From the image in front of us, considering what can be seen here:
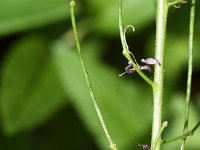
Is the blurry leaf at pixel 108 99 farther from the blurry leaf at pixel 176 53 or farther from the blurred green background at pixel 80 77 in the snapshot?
the blurry leaf at pixel 176 53

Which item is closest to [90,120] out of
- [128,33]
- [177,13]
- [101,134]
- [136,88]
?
[101,134]

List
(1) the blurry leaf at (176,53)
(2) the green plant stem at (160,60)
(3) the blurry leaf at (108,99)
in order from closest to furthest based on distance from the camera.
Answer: (2) the green plant stem at (160,60) → (3) the blurry leaf at (108,99) → (1) the blurry leaf at (176,53)

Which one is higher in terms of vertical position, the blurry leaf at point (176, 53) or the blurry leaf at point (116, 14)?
the blurry leaf at point (116, 14)

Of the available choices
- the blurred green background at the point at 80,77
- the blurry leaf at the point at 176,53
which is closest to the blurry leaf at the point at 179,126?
the blurred green background at the point at 80,77

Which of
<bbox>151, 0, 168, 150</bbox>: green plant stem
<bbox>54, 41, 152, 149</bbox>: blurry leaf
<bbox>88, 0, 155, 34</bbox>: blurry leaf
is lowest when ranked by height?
<bbox>54, 41, 152, 149</bbox>: blurry leaf

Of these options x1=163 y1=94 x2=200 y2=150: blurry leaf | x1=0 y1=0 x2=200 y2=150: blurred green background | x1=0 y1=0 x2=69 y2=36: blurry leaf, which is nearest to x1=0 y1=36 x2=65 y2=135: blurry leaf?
x1=0 y1=0 x2=200 y2=150: blurred green background

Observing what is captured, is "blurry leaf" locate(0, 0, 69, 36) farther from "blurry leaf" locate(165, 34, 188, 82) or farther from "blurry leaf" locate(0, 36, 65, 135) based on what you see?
"blurry leaf" locate(165, 34, 188, 82)

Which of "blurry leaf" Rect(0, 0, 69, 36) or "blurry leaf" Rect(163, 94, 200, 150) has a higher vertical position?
"blurry leaf" Rect(0, 0, 69, 36)

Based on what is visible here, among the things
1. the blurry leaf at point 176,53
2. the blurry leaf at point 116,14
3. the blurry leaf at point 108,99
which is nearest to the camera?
the blurry leaf at point 108,99
